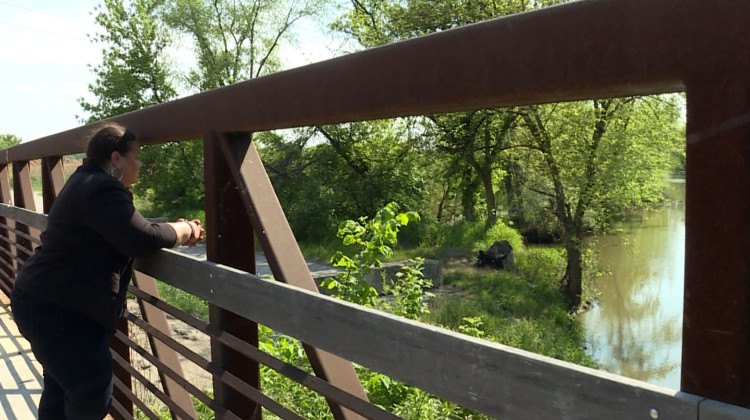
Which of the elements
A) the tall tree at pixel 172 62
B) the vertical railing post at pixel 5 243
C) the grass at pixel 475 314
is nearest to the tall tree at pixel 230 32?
the tall tree at pixel 172 62

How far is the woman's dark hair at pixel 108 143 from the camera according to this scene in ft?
7.86

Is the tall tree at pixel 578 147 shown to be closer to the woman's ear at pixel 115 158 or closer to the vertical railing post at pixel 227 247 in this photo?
the woman's ear at pixel 115 158

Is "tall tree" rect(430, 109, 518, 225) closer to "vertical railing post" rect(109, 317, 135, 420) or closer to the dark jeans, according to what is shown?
"vertical railing post" rect(109, 317, 135, 420)

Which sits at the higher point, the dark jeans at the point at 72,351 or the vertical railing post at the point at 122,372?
the dark jeans at the point at 72,351

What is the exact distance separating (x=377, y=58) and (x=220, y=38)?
27962 millimetres

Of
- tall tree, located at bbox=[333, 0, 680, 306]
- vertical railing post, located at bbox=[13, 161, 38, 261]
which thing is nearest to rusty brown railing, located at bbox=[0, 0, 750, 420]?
vertical railing post, located at bbox=[13, 161, 38, 261]

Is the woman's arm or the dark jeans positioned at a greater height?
the woman's arm

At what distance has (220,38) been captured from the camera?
1092 inches

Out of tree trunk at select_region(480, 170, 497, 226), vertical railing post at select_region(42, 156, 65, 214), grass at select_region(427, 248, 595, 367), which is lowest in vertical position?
grass at select_region(427, 248, 595, 367)

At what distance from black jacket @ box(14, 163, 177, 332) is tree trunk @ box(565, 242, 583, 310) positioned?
15.5 meters

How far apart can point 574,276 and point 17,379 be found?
1465cm

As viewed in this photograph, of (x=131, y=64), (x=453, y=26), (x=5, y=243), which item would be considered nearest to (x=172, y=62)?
(x=131, y=64)

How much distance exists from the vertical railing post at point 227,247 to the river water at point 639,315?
8.56 metres

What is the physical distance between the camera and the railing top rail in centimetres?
88
